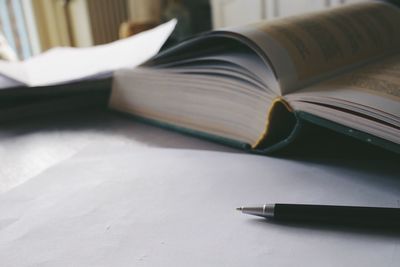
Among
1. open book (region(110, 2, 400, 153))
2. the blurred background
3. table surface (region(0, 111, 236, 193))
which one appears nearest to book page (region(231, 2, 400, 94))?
open book (region(110, 2, 400, 153))

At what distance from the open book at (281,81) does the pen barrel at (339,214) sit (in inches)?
2.2

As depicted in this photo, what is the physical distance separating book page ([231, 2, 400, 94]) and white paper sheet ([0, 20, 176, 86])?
198 millimetres

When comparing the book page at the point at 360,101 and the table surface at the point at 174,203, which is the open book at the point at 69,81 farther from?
the book page at the point at 360,101

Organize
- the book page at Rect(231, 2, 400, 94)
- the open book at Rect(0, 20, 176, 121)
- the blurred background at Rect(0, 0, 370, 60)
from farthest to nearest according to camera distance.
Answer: the blurred background at Rect(0, 0, 370, 60), the open book at Rect(0, 20, 176, 121), the book page at Rect(231, 2, 400, 94)

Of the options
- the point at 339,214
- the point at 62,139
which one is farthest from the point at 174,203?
the point at 62,139

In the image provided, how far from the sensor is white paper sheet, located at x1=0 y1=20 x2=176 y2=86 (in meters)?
0.61

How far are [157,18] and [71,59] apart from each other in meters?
1.53

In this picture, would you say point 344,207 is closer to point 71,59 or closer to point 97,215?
point 97,215

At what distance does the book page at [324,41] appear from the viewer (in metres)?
0.41

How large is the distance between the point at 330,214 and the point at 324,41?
243 millimetres

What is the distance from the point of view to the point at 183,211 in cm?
31

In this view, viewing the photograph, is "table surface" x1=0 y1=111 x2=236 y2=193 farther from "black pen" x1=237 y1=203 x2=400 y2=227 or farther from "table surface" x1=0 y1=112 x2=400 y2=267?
"black pen" x1=237 y1=203 x2=400 y2=227

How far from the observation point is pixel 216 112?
18.3 inches

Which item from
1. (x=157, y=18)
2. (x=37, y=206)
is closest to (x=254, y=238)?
(x=37, y=206)
